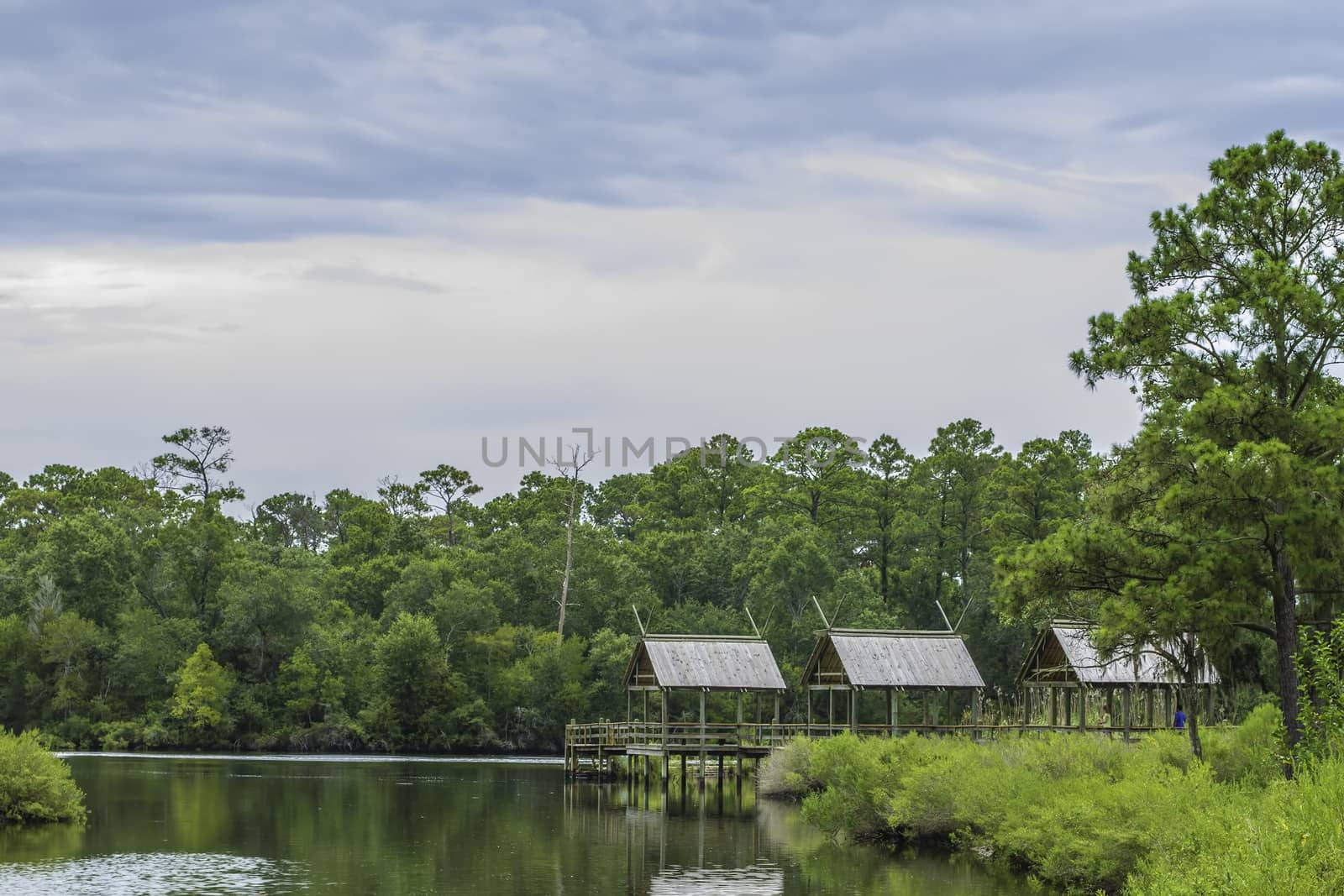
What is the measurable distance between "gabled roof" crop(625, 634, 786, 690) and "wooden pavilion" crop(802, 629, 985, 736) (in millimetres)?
1690

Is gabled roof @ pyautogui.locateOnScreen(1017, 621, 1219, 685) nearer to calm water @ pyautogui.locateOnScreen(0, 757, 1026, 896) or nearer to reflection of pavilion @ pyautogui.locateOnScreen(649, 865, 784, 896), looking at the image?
calm water @ pyautogui.locateOnScreen(0, 757, 1026, 896)

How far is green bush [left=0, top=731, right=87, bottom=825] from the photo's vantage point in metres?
29.5

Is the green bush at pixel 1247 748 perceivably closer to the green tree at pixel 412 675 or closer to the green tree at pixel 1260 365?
the green tree at pixel 1260 365

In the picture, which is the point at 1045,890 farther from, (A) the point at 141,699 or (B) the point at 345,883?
(A) the point at 141,699

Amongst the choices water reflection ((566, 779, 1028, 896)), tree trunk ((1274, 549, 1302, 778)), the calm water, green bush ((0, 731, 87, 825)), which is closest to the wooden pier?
the calm water

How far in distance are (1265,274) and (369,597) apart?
66.3 meters

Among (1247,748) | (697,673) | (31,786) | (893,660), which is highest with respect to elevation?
(893,660)

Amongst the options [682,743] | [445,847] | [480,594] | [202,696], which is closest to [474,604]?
[480,594]

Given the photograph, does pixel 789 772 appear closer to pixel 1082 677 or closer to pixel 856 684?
pixel 856 684

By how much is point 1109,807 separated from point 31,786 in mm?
20473

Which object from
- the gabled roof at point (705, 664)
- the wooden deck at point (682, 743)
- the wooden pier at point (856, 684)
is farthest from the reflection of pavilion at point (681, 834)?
the gabled roof at point (705, 664)

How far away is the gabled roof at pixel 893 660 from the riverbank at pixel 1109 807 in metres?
9.79

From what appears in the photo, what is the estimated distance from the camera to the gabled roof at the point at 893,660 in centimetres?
4422

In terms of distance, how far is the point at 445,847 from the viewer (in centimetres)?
2794
